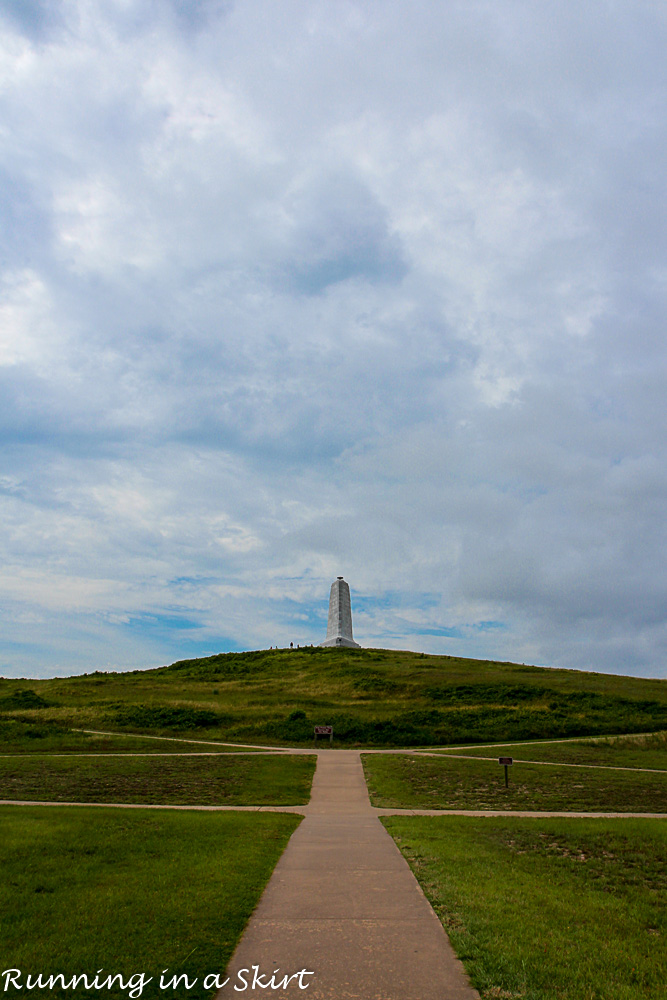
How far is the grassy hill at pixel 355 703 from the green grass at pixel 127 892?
23.1 meters

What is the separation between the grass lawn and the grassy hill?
404cm

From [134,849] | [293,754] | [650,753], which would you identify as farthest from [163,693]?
[134,849]

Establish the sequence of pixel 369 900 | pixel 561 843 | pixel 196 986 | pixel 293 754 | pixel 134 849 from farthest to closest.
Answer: pixel 293 754 < pixel 561 843 < pixel 134 849 < pixel 369 900 < pixel 196 986

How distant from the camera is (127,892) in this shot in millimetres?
8312

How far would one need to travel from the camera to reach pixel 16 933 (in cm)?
683

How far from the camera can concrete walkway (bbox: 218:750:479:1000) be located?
18.7 feet

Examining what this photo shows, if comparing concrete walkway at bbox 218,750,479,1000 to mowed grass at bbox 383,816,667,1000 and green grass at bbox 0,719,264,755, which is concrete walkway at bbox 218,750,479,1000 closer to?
mowed grass at bbox 383,816,667,1000

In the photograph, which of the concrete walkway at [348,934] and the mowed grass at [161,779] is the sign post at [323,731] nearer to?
the mowed grass at [161,779]

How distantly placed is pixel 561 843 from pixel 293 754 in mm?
18408

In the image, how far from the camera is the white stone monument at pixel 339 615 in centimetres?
7831

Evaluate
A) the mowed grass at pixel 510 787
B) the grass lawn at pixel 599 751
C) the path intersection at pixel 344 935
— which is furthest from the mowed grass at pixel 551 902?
the grass lawn at pixel 599 751

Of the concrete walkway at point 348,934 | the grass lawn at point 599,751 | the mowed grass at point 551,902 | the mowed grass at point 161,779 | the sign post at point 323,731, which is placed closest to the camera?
the concrete walkway at point 348,934

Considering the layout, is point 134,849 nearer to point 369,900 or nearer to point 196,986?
point 369,900

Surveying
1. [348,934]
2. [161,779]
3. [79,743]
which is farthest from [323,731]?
[348,934]
